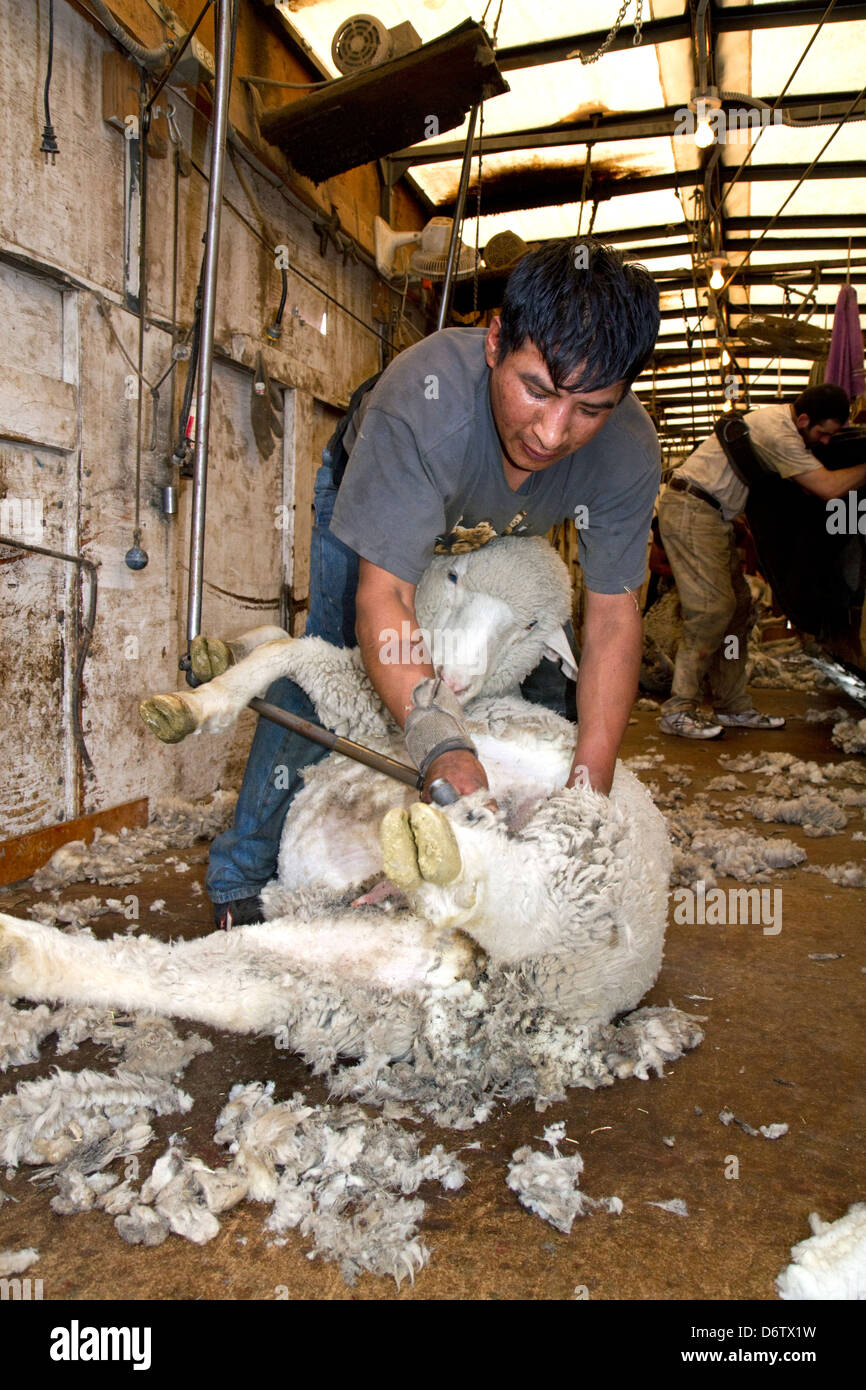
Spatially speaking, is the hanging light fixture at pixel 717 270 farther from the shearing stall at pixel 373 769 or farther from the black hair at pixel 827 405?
the black hair at pixel 827 405

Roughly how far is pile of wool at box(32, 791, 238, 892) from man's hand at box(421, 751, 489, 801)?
4.90 feet

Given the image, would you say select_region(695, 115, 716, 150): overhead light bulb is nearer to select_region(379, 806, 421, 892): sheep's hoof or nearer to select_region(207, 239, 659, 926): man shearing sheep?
select_region(207, 239, 659, 926): man shearing sheep

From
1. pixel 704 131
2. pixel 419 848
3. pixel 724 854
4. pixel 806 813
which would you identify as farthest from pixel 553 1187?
pixel 704 131

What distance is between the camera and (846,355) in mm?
5789

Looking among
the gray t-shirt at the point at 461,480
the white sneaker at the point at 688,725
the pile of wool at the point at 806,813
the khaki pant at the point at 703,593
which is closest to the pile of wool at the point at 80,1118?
the gray t-shirt at the point at 461,480

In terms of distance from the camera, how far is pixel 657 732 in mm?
5727

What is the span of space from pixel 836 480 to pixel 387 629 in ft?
12.7

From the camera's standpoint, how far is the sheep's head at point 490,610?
2273mm

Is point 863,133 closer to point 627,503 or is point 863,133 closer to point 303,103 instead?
point 303,103

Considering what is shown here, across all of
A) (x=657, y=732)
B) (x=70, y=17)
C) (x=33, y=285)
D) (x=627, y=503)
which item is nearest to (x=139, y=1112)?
(x=627, y=503)

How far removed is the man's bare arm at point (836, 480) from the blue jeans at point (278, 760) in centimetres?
340

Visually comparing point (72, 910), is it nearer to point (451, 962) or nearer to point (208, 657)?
point (208, 657)

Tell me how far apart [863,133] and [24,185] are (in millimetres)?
4499

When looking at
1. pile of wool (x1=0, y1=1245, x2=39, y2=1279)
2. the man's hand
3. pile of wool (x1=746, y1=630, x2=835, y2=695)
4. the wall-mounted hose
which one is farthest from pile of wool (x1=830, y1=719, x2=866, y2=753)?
pile of wool (x1=0, y1=1245, x2=39, y2=1279)
